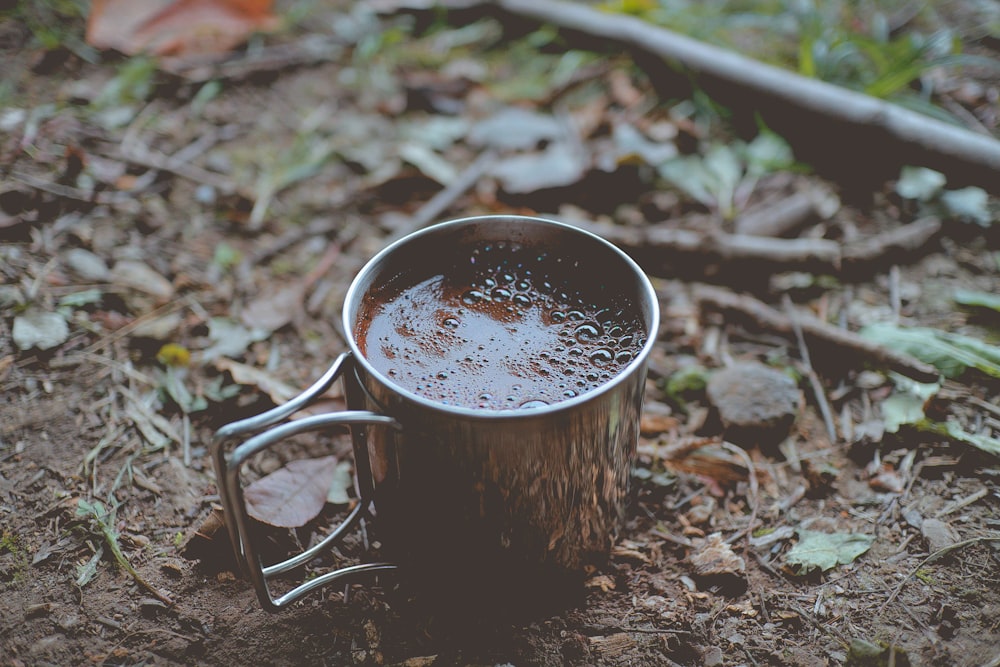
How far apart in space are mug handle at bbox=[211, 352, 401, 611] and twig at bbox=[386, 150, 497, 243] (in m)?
1.17

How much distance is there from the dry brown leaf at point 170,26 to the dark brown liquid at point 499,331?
2210 millimetres

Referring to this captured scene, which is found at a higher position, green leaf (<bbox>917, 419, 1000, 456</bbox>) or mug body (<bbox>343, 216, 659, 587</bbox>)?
mug body (<bbox>343, 216, 659, 587</bbox>)

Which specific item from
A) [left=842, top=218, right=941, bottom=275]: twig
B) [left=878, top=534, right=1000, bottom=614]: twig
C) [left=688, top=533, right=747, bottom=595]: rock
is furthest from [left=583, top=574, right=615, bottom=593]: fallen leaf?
[left=842, top=218, right=941, bottom=275]: twig

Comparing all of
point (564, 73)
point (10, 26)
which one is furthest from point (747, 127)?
point (10, 26)

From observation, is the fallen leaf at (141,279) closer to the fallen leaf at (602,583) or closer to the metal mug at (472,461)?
the metal mug at (472,461)

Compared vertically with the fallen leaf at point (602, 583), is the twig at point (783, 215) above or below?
above

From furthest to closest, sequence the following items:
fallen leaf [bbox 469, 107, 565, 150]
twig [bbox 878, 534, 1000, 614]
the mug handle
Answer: fallen leaf [bbox 469, 107, 565, 150], twig [bbox 878, 534, 1000, 614], the mug handle

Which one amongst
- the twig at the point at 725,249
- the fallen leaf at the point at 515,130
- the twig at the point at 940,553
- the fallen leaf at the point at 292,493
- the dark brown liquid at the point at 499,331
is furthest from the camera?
the fallen leaf at the point at 515,130

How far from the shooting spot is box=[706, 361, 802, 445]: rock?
6.02 ft

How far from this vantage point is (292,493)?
1674 millimetres

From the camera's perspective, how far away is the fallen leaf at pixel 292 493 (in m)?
1.61

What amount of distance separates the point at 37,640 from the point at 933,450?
1.87 m

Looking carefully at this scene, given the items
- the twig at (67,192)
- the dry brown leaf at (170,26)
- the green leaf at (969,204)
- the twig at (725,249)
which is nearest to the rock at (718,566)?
the twig at (725,249)

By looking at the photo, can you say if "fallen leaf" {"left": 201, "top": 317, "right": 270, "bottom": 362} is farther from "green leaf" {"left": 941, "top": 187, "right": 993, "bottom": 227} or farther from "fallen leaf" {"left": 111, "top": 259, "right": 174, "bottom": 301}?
"green leaf" {"left": 941, "top": 187, "right": 993, "bottom": 227}
